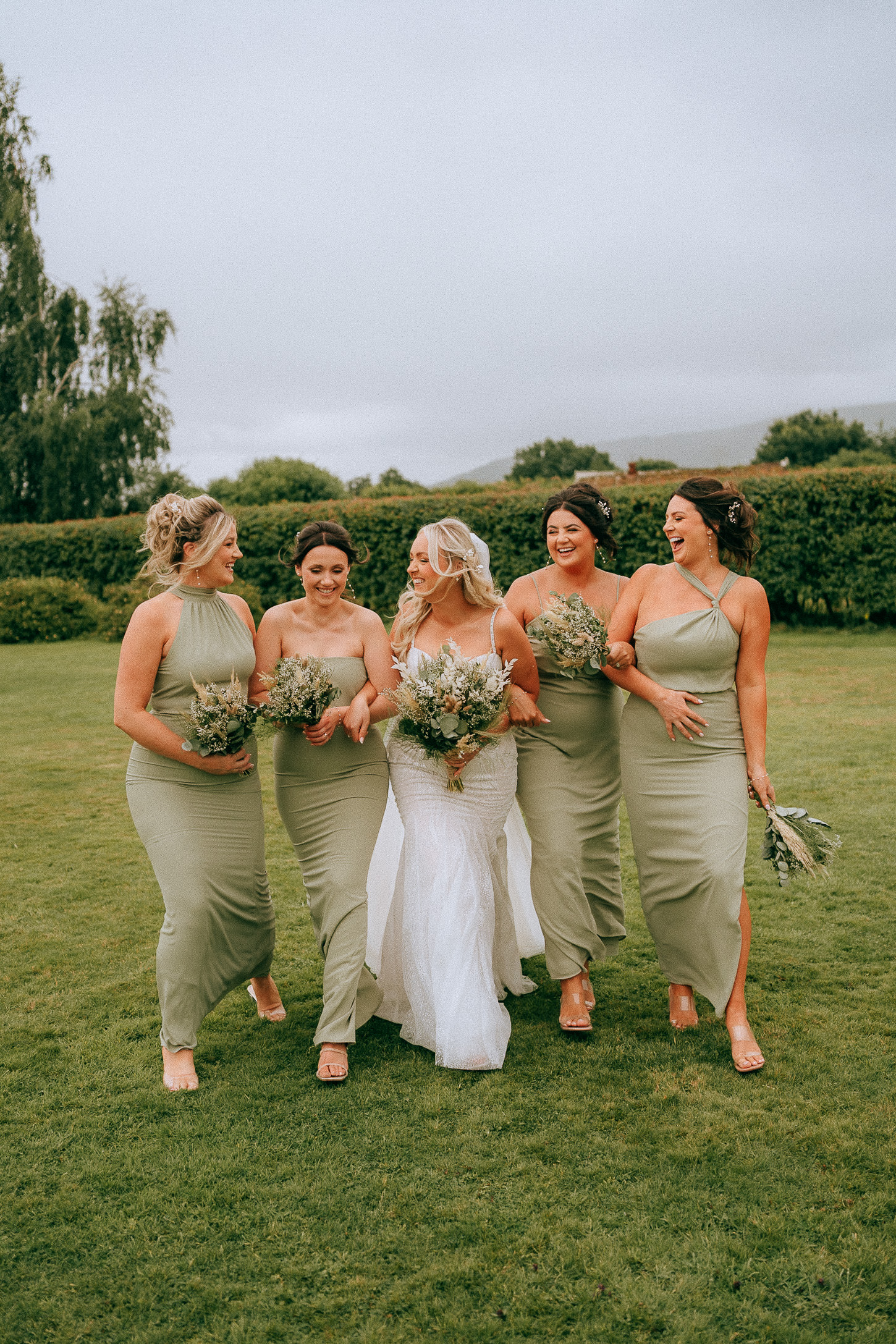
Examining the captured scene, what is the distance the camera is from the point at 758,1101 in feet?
14.0

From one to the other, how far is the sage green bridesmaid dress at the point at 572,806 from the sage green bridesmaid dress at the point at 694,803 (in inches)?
12.5

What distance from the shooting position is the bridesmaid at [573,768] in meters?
5.08

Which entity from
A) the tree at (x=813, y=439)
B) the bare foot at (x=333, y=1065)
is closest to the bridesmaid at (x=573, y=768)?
the bare foot at (x=333, y=1065)

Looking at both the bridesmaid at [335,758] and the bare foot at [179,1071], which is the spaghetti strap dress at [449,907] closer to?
the bridesmaid at [335,758]

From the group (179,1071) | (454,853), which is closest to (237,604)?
(454,853)

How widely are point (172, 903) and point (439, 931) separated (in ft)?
4.03

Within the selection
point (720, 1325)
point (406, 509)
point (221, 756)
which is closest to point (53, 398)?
point (406, 509)

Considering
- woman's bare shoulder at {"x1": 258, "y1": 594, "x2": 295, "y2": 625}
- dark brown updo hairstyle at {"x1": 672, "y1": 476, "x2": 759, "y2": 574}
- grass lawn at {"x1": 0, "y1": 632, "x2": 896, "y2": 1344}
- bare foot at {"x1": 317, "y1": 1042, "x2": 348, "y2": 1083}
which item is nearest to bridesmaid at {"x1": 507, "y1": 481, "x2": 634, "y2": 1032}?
grass lawn at {"x1": 0, "y1": 632, "x2": 896, "y2": 1344}

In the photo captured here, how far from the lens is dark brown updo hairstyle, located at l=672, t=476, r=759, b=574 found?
16.3 feet

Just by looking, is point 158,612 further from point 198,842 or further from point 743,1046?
point 743,1046

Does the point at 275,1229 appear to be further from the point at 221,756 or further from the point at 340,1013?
the point at 221,756

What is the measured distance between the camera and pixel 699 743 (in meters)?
4.93

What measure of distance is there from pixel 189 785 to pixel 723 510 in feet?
9.45

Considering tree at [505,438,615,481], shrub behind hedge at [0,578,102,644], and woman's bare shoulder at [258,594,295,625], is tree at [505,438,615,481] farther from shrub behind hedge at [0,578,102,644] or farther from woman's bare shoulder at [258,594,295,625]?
woman's bare shoulder at [258,594,295,625]
